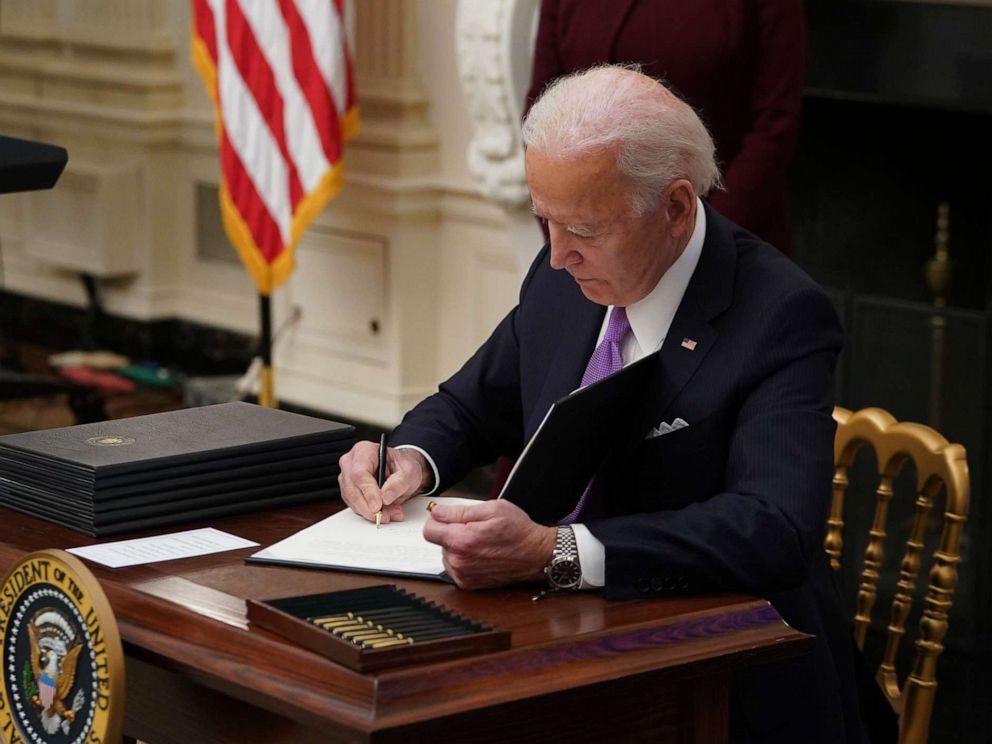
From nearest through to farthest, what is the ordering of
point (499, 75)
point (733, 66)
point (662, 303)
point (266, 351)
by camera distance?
1. point (662, 303)
2. point (733, 66)
3. point (499, 75)
4. point (266, 351)

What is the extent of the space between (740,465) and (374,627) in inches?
24.4

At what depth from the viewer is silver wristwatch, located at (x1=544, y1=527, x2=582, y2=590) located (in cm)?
213

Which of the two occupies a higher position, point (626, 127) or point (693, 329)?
point (626, 127)

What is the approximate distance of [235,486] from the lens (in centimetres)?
248

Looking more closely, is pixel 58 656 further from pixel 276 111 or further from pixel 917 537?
pixel 276 111

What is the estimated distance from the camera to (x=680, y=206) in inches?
95.3

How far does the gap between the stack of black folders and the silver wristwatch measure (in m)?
0.54

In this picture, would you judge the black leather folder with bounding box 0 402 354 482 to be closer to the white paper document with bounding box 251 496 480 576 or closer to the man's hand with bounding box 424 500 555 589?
the white paper document with bounding box 251 496 480 576

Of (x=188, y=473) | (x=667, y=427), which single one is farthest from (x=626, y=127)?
(x=188, y=473)

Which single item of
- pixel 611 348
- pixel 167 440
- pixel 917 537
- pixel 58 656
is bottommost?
pixel 917 537

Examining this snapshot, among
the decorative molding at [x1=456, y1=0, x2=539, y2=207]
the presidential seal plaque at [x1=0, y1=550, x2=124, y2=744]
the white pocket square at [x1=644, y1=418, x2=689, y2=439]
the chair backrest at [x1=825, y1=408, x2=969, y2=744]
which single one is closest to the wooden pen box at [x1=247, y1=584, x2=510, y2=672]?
→ the presidential seal plaque at [x1=0, y1=550, x2=124, y2=744]

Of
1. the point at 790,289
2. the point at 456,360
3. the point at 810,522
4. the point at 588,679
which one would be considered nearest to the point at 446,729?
the point at 588,679

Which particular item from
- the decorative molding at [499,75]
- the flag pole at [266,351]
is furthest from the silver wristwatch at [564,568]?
the flag pole at [266,351]

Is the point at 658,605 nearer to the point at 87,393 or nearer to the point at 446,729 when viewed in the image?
the point at 446,729
